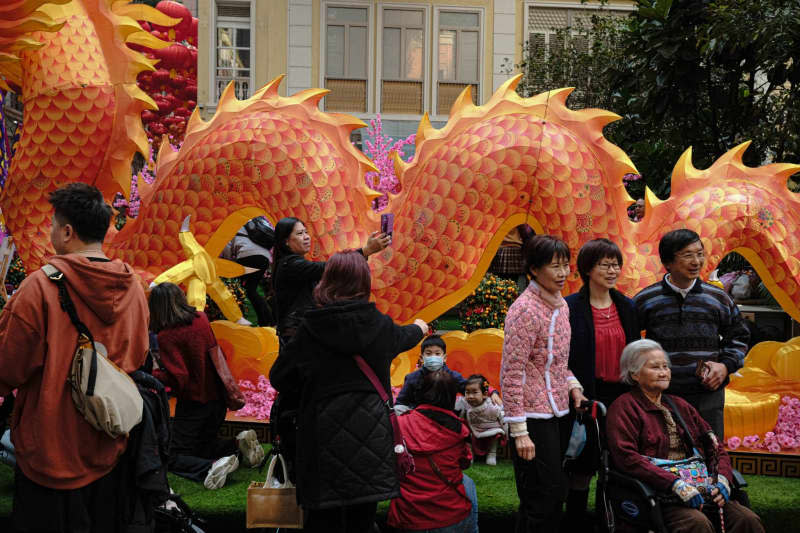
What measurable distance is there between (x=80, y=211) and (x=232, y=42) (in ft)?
38.0

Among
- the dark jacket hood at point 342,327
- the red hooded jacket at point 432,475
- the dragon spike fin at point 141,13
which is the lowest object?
the red hooded jacket at point 432,475

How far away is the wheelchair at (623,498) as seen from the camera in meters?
2.93

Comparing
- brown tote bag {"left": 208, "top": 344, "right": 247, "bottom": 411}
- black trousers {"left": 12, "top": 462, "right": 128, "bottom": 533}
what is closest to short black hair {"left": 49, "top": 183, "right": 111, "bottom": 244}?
black trousers {"left": 12, "top": 462, "right": 128, "bottom": 533}

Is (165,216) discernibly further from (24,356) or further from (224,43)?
(224,43)

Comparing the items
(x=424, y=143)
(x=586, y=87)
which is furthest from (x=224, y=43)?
(x=424, y=143)

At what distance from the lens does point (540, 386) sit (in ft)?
10.1

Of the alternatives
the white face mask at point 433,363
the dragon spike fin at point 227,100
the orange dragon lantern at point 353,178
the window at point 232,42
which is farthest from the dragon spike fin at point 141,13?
the window at point 232,42

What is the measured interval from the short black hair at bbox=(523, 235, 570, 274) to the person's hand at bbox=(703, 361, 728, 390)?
2.62 ft

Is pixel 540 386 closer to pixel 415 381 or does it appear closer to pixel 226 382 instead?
pixel 415 381

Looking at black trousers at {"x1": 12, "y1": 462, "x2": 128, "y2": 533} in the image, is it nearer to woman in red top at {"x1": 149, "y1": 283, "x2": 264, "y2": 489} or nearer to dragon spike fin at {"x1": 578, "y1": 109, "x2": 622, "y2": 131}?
woman in red top at {"x1": 149, "y1": 283, "x2": 264, "y2": 489}

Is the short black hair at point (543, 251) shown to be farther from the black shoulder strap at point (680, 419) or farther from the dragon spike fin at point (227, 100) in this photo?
the dragon spike fin at point (227, 100)

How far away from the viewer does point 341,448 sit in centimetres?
253

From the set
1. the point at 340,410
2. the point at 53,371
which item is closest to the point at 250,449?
the point at 340,410

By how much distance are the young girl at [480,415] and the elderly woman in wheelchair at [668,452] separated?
120cm
